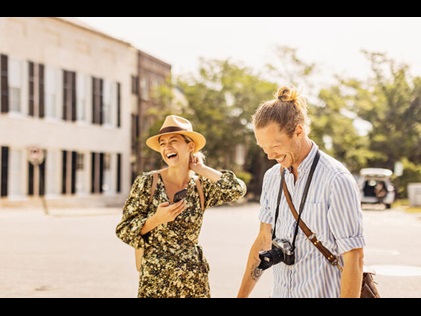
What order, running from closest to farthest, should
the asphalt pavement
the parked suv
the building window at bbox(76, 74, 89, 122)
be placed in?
the asphalt pavement, the parked suv, the building window at bbox(76, 74, 89, 122)

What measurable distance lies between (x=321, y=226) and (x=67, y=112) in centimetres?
3494

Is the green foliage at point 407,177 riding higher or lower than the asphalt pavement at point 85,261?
lower

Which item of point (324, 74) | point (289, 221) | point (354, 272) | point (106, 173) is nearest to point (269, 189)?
point (289, 221)

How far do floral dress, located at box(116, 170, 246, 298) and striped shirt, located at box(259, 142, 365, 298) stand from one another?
1.19 meters

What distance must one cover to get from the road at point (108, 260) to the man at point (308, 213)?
6123 millimetres

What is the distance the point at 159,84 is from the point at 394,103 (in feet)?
51.4

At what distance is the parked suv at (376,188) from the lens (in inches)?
1366

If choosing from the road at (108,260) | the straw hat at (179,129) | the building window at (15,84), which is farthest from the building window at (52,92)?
the straw hat at (179,129)

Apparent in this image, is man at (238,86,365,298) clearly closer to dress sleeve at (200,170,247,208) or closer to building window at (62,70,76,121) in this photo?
dress sleeve at (200,170,247,208)

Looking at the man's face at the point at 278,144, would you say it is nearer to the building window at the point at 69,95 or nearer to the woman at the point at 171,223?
the woman at the point at 171,223

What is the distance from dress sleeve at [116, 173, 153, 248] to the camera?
15.1 ft

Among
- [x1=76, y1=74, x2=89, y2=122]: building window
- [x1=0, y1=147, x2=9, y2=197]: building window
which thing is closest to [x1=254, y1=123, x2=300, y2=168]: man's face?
[x1=0, y1=147, x2=9, y2=197]: building window

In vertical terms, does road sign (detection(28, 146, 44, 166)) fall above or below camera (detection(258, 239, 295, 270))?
below

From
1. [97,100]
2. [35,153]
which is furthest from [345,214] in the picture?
[97,100]
